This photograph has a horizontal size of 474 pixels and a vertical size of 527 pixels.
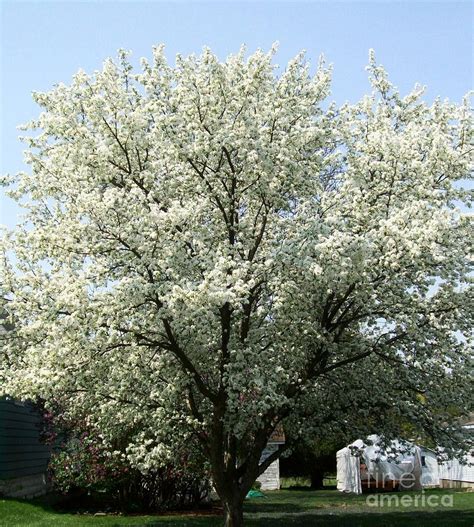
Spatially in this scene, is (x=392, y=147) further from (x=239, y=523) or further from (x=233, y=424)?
(x=239, y=523)

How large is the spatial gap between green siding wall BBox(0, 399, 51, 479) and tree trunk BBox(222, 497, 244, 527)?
29.6 ft

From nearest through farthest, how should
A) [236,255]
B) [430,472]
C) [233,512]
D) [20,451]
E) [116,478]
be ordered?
[236,255], [233,512], [116,478], [20,451], [430,472]

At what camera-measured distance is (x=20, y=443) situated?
76.1ft

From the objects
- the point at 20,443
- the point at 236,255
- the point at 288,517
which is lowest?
the point at 288,517

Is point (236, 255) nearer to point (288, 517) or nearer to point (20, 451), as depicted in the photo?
point (288, 517)

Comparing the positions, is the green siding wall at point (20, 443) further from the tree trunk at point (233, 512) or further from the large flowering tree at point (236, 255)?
the tree trunk at point (233, 512)

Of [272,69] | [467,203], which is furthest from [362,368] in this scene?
[272,69]

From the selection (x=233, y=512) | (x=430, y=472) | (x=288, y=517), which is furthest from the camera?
(x=430, y=472)

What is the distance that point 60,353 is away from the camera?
37.0 ft

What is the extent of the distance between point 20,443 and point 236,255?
14.3m

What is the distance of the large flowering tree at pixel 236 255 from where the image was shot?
37.9ft

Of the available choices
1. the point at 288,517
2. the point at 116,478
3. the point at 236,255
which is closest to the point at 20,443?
the point at 116,478

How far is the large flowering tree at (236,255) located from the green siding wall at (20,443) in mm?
7575

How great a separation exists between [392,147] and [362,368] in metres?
4.88
